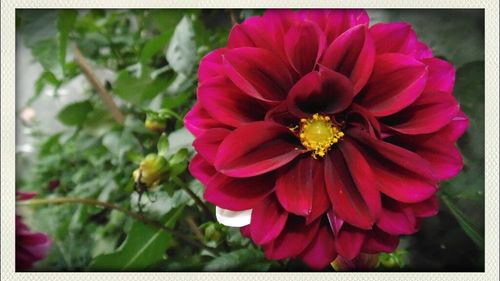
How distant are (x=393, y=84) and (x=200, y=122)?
0.45 feet

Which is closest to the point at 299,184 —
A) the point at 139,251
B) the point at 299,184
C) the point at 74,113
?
the point at 299,184

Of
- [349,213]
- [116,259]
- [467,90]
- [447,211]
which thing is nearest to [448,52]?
[467,90]

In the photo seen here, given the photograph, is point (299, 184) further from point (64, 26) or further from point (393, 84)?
point (64, 26)

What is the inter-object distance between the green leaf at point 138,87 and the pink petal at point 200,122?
0.23 m

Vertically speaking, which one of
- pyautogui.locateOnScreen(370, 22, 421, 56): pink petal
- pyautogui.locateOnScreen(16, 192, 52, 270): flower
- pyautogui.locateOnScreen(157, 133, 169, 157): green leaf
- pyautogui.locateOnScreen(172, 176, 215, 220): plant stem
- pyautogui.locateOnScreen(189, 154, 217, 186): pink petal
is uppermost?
pyautogui.locateOnScreen(370, 22, 421, 56): pink petal

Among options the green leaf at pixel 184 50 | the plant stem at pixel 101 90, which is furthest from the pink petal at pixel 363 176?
the plant stem at pixel 101 90

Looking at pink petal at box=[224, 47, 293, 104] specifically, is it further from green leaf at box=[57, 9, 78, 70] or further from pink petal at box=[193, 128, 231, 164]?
green leaf at box=[57, 9, 78, 70]

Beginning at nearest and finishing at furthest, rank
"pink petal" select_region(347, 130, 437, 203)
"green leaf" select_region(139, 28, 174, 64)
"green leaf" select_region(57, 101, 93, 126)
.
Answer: "pink petal" select_region(347, 130, 437, 203) → "green leaf" select_region(139, 28, 174, 64) → "green leaf" select_region(57, 101, 93, 126)

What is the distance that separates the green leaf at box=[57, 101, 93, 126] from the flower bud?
291 mm

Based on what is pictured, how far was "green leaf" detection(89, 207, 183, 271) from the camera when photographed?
479mm

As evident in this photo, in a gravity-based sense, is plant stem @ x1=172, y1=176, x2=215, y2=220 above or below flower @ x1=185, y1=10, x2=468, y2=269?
below

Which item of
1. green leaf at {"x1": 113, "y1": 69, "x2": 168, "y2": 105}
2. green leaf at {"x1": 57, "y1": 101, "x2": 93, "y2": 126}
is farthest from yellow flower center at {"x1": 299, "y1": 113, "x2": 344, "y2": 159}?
green leaf at {"x1": 57, "y1": 101, "x2": 93, "y2": 126}

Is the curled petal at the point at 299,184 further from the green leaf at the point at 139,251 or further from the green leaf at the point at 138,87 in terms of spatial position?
the green leaf at the point at 138,87

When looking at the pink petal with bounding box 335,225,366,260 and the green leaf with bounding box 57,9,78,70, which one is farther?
the green leaf with bounding box 57,9,78,70
